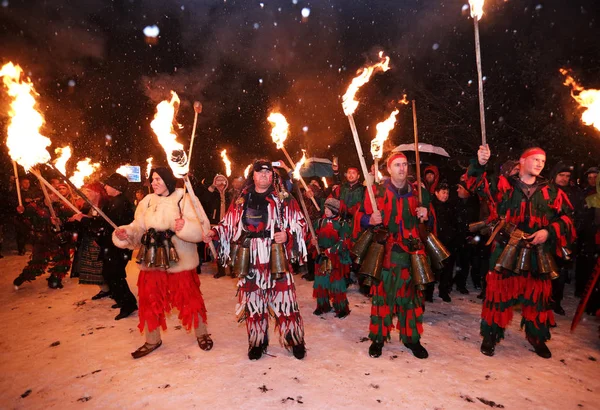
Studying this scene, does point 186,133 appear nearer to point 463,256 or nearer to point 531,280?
point 463,256

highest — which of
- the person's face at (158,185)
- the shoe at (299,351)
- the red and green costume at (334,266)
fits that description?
the person's face at (158,185)

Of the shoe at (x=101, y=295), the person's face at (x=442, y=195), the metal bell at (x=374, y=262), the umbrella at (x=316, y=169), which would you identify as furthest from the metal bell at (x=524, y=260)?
the umbrella at (x=316, y=169)

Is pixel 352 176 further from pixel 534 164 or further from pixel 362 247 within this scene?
pixel 534 164

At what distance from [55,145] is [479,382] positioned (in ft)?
63.7

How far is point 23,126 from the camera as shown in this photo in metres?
4.11

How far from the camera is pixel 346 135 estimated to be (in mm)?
21812

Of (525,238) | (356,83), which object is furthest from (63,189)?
(525,238)

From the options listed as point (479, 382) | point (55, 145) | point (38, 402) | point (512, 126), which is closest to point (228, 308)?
point (38, 402)

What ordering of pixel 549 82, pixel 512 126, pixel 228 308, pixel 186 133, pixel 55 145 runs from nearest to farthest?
pixel 228 308
pixel 549 82
pixel 512 126
pixel 55 145
pixel 186 133

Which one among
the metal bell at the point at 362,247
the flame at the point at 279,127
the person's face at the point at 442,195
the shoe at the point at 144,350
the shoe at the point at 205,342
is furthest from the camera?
the person's face at the point at 442,195

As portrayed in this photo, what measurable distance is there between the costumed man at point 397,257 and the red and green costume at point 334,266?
49.4 inches

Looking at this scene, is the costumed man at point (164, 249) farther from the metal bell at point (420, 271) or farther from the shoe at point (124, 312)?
the metal bell at point (420, 271)

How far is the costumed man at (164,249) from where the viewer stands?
166 inches

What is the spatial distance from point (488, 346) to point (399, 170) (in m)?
2.37
